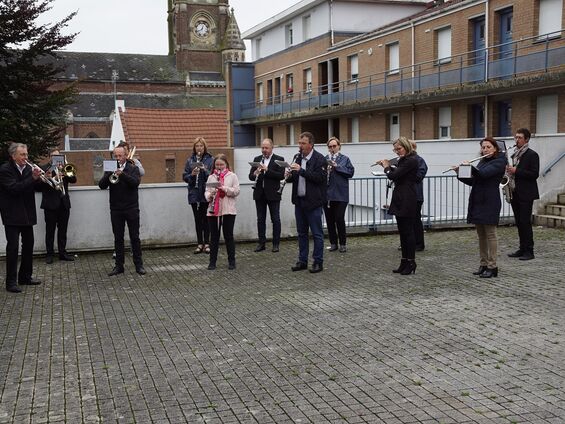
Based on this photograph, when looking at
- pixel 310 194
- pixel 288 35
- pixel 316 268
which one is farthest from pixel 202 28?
pixel 316 268

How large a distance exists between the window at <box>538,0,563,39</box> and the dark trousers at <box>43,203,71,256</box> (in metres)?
20.1

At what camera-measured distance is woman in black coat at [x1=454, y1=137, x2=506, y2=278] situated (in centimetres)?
936

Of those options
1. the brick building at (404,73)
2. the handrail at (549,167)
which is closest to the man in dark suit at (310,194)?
the handrail at (549,167)

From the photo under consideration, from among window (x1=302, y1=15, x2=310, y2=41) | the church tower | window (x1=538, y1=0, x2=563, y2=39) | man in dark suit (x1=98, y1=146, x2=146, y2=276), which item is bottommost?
→ man in dark suit (x1=98, y1=146, x2=146, y2=276)

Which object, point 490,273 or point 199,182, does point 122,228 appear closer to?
point 199,182

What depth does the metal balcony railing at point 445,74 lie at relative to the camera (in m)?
25.6

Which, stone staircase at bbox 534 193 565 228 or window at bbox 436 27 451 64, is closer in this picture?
stone staircase at bbox 534 193 565 228

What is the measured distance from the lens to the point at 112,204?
1054cm

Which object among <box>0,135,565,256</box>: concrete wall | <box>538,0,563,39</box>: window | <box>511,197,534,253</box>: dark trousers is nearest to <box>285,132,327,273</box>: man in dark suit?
<box>511,197,534,253</box>: dark trousers

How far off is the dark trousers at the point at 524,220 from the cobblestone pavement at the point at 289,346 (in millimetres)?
406

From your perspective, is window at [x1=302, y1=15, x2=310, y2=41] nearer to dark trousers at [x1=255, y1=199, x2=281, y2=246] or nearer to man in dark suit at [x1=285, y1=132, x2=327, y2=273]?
dark trousers at [x1=255, y1=199, x2=281, y2=246]

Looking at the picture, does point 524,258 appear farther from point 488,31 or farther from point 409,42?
point 409,42

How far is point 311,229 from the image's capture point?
406 inches

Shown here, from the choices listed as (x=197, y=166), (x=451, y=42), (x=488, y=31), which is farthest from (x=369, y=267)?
(x=451, y=42)
